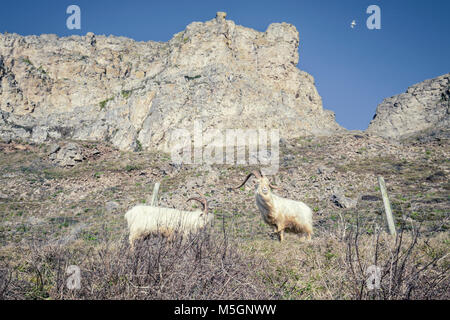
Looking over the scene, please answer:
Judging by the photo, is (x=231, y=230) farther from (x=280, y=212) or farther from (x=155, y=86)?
(x=155, y=86)

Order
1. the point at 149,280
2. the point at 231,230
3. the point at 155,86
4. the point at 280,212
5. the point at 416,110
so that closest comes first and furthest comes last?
the point at 149,280 → the point at 231,230 → the point at 280,212 → the point at 155,86 → the point at 416,110

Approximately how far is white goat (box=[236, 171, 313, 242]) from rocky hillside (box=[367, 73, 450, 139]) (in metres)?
54.7

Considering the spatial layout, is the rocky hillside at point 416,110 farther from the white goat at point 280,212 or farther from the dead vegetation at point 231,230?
the white goat at point 280,212

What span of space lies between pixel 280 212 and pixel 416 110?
212 feet

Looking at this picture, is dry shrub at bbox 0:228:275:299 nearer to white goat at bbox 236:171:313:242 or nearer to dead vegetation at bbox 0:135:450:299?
dead vegetation at bbox 0:135:450:299

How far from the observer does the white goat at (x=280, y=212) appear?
6.80m

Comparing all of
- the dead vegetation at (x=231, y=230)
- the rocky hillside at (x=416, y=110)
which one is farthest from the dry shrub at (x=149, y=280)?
the rocky hillside at (x=416, y=110)

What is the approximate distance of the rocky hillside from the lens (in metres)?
53.9

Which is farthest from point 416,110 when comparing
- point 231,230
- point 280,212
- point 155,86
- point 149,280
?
point 149,280

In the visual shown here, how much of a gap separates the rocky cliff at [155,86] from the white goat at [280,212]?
115ft

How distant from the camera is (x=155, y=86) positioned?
160 ft

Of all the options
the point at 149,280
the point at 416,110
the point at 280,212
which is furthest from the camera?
the point at 416,110

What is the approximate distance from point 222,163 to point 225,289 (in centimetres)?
2858

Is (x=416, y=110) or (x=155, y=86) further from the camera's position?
(x=416, y=110)
